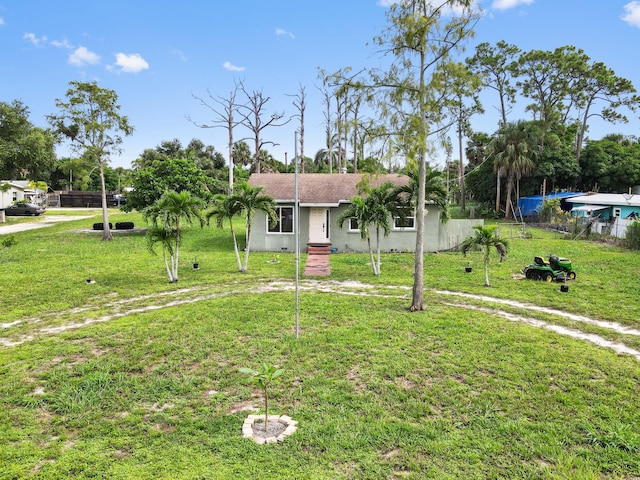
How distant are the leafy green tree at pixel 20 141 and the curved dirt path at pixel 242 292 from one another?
18714 mm

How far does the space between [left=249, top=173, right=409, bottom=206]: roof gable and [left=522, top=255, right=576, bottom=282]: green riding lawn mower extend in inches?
324

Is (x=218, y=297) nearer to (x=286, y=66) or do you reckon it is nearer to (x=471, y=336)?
(x=471, y=336)

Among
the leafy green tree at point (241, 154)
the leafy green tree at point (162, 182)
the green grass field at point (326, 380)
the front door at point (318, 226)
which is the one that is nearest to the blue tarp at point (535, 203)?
the front door at point (318, 226)

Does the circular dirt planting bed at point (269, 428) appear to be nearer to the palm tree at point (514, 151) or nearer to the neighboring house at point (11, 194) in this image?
the palm tree at point (514, 151)

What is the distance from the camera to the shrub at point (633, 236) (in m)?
18.6

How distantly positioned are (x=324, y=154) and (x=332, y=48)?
1321 inches

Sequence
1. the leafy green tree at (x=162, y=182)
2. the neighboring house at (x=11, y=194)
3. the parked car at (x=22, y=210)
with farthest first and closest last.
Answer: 1. the neighboring house at (x=11, y=194)
2. the parked car at (x=22, y=210)
3. the leafy green tree at (x=162, y=182)

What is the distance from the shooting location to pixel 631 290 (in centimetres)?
1258

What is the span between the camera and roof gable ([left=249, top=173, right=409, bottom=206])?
20.4 m

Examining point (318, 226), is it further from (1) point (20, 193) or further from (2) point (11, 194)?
(1) point (20, 193)

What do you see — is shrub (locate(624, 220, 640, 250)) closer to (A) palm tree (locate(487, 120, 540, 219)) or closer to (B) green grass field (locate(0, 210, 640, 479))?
(B) green grass field (locate(0, 210, 640, 479))

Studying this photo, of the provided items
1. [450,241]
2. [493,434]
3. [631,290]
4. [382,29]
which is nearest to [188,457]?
[493,434]

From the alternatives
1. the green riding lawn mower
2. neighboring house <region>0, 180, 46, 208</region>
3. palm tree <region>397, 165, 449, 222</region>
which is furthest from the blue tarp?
neighboring house <region>0, 180, 46, 208</region>

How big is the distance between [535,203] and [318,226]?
2375 cm
